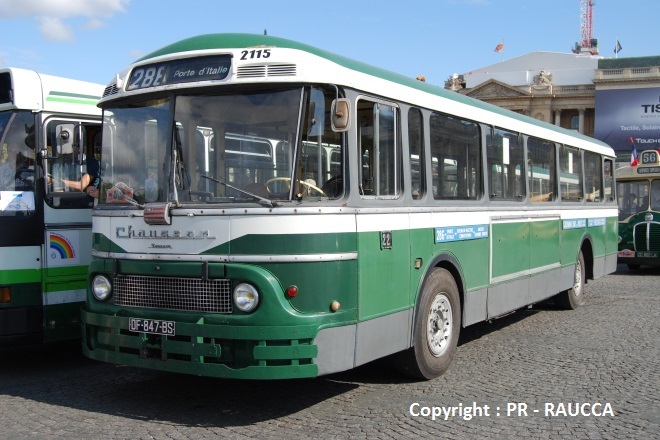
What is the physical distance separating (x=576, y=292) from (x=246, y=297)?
26.7 ft

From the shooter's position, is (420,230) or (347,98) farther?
(420,230)

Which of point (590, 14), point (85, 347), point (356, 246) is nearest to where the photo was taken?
point (356, 246)

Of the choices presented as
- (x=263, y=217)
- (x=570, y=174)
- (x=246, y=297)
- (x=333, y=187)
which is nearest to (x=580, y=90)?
(x=570, y=174)

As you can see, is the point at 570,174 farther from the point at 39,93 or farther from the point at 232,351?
the point at 39,93

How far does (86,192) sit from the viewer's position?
25.5ft

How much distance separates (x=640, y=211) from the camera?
18953 mm

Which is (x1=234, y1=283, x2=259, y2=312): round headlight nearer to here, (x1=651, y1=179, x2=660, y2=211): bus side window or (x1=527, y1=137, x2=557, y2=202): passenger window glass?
(x1=527, y1=137, x2=557, y2=202): passenger window glass

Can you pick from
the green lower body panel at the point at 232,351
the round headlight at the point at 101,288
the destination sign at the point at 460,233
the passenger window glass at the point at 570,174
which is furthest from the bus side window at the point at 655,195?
the round headlight at the point at 101,288

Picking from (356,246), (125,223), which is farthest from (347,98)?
(125,223)

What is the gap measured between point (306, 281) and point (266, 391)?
1.60 m

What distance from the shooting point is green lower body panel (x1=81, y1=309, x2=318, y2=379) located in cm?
541

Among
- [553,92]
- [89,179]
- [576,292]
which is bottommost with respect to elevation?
[576,292]

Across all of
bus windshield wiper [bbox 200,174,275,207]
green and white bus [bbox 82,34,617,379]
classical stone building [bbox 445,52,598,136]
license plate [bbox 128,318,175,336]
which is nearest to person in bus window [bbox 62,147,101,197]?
green and white bus [bbox 82,34,617,379]

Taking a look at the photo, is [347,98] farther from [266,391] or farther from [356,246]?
[266,391]
